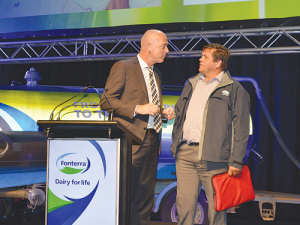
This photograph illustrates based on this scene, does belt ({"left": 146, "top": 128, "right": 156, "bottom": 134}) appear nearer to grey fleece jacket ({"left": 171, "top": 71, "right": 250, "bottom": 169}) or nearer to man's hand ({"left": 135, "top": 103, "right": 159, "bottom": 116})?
man's hand ({"left": 135, "top": 103, "right": 159, "bottom": 116})

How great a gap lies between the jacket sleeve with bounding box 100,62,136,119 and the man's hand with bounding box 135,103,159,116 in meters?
0.06

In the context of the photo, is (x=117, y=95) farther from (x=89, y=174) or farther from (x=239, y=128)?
(x=239, y=128)

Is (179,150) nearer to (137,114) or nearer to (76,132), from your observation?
(137,114)

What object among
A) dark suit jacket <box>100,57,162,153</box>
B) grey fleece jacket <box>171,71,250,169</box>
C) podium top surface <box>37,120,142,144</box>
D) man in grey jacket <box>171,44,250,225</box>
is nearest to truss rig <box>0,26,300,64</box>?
man in grey jacket <box>171,44,250,225</box>

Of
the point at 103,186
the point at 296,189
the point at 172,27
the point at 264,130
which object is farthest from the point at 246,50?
the point at 103,186

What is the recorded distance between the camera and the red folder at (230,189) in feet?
9.63

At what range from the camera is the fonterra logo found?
2377mm

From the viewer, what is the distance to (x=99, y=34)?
230 inches

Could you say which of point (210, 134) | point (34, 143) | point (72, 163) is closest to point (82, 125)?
point (72, 163)

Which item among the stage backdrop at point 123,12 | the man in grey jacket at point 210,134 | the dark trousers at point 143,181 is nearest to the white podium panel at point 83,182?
the dark trousers at point 143,181

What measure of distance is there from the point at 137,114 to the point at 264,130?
12.0 feet

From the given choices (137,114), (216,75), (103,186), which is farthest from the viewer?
(216,75)

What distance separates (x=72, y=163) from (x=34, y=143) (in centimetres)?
341

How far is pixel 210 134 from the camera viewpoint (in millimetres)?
3002
